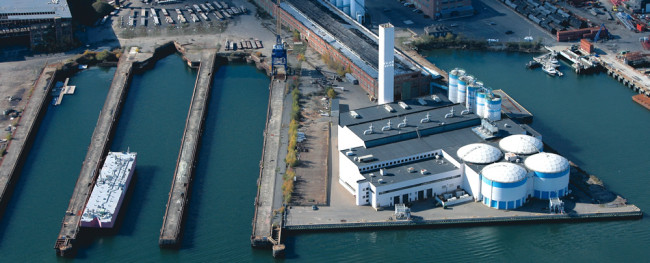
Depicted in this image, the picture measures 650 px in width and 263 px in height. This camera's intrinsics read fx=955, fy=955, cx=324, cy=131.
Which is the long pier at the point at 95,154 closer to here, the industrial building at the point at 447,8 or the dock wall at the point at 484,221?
the dock wall at the point at 484,221

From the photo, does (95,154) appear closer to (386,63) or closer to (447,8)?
(386,63)

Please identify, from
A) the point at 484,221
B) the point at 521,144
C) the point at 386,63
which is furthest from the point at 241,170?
the point at 521,144

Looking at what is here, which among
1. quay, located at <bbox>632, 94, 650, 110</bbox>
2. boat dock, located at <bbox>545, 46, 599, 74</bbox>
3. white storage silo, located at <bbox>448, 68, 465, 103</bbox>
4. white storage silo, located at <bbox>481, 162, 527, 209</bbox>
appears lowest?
white storage silo, located at <bbox>481, 162, 527, 209</bbox>

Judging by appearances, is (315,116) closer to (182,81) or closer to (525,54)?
(182,81)

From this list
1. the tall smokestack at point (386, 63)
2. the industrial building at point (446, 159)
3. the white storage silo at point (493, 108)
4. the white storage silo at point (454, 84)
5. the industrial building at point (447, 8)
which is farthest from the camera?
the industrial building at point (447, 8)

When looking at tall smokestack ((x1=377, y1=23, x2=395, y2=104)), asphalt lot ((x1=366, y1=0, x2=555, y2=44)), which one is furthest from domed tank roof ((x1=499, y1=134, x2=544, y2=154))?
asphalt lot ((x1=366, y1=0, x2=555, y2=44))

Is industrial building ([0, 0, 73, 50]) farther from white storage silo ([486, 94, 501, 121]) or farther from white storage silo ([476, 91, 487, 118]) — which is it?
white storage silo ([486, 94, 501, 121])

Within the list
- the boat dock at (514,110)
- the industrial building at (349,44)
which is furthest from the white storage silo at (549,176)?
the industrial building at (349,44)
